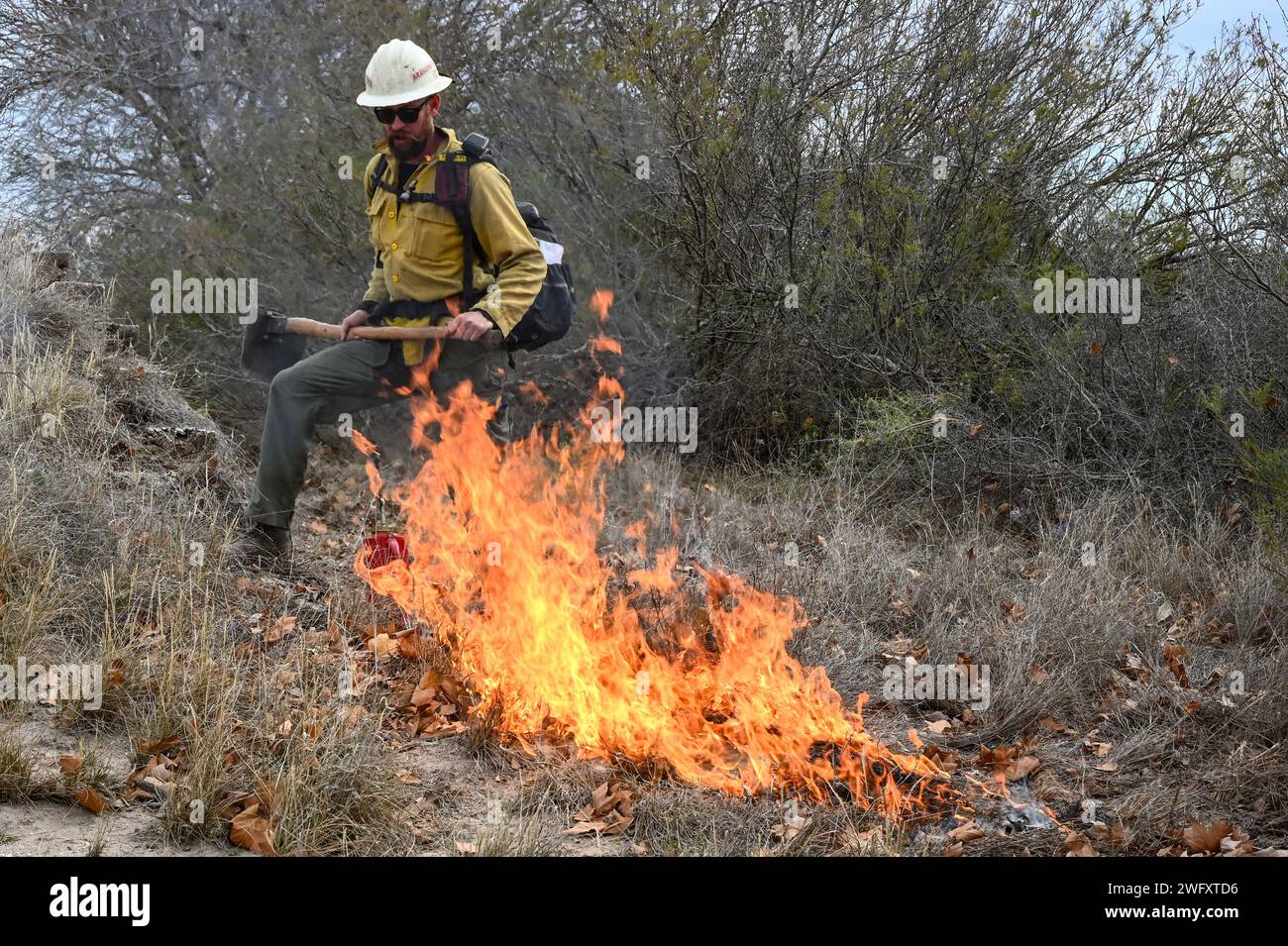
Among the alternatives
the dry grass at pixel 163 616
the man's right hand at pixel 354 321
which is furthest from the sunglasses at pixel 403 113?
the dry grass at pixel 163 616

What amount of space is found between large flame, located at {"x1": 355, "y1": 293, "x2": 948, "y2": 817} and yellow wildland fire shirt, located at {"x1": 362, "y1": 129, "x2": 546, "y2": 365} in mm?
374

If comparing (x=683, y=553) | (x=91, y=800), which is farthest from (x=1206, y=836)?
(x=91, y=800)

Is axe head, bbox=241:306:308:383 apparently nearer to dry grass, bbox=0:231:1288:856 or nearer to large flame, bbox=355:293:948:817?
dry grass, bbox=0:231:1288:856

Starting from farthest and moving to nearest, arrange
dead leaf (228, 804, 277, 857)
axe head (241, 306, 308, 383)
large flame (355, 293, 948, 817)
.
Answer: axe head (241, 306, 308, 383) → large flame (355, 293, 948, 817) → dead leaf (228, 804, 277, 857)

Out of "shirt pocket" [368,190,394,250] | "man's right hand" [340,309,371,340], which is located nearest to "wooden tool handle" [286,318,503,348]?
"man's right hand" [340,309,371,340]

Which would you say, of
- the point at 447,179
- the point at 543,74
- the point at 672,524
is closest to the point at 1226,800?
the point at 672,524

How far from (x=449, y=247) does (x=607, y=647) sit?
2031 millimetres

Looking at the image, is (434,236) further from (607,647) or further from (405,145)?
(607,647)

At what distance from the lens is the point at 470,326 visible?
16.2ft

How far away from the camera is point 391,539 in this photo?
5.16 m

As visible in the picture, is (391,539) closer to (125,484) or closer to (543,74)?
(125,484)

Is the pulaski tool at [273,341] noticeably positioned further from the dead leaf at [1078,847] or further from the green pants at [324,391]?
the dead leaf at [1078,847]

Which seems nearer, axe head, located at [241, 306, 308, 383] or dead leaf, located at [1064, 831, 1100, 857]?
dead leaf, located at [1064, 831, 1100, 857]

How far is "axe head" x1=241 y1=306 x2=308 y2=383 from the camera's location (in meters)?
5.77
